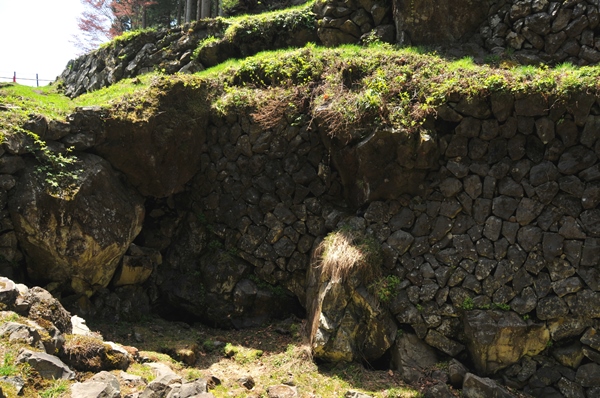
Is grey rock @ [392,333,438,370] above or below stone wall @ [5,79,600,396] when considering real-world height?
below

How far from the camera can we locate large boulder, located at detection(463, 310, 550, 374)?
742 cm

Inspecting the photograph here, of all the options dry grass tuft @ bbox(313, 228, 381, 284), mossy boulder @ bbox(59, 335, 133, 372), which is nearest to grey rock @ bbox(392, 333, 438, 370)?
dry grass tuft @ bbox(313, 228, 381, 284)

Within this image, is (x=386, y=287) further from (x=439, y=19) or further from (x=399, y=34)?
(x=439, y=19)

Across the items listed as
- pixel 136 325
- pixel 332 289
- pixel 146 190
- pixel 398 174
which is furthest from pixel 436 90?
pixel 136 325

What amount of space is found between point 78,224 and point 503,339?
7.84m

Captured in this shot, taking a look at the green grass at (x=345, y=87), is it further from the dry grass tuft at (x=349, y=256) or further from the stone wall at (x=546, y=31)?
the dry grass tuft at (x=349, y=256)

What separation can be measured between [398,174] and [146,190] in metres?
5.35

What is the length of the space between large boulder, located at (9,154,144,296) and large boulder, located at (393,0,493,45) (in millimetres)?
8135

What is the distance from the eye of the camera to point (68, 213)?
26.0ft

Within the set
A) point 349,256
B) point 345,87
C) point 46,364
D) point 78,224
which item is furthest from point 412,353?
point 78,224

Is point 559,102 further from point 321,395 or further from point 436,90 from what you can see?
point 321,395

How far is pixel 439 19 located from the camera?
11.2m

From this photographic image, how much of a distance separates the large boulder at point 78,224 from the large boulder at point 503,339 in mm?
6945

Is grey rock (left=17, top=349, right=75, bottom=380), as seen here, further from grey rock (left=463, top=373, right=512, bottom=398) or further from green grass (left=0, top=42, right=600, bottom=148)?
grey rock (left=463, top=373, right=512, bottom=398)
